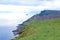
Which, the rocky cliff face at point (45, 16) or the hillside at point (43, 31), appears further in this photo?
the rocky cliff face at point (45, 16)

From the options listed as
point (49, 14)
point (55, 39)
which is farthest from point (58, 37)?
point (49, 14)

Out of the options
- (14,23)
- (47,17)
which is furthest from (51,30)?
(14,23)

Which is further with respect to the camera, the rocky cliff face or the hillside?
the rocky cliff face

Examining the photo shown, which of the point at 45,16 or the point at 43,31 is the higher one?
the point at 45,16

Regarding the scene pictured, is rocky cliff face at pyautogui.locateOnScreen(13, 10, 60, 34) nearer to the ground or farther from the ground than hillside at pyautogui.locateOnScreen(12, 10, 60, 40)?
farther from the ground

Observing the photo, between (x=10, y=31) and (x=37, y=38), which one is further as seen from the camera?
(x=10, y=31)

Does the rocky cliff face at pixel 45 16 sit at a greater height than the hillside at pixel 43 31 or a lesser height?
greater

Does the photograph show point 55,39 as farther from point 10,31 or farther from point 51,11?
point 51,11

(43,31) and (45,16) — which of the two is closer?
(43,31)

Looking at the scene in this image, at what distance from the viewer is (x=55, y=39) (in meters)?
9.83

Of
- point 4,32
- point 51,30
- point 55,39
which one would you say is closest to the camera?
point 55,39

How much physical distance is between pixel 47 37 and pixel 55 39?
0.54m

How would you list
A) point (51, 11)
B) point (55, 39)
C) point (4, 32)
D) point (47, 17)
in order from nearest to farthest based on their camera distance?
point (55, 39) < point (4, 32) < point (47, 17) < point (51, 11)

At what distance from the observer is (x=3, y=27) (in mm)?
15289
